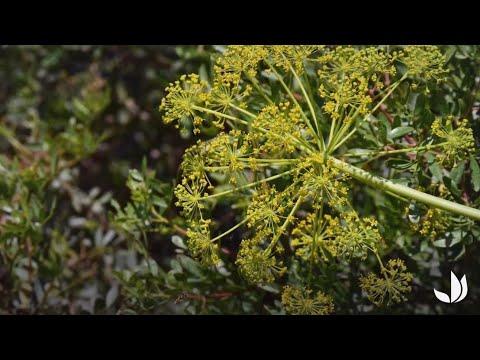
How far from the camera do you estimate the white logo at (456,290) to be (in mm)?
1655

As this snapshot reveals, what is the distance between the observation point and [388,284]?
148 cm

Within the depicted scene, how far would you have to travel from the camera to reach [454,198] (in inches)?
61.6

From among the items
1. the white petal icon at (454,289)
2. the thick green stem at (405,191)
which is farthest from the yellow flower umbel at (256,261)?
the white petal icon at (454,289)

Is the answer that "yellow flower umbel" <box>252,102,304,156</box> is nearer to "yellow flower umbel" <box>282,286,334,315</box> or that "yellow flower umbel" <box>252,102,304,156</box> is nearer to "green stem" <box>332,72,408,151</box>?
"green stem" <box>332,72,408,151</box>

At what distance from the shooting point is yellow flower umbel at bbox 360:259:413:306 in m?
1.47

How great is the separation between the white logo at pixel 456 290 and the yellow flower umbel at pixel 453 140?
1.13 ft

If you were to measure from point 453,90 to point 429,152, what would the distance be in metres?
0.25

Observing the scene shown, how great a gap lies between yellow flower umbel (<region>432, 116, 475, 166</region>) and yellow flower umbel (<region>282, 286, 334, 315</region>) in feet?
1.26

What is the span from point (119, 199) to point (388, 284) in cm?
109

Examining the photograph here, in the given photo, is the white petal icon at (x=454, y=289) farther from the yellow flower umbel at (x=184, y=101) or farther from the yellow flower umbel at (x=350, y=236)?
the yellow flower umbel at (x=184, y=101)

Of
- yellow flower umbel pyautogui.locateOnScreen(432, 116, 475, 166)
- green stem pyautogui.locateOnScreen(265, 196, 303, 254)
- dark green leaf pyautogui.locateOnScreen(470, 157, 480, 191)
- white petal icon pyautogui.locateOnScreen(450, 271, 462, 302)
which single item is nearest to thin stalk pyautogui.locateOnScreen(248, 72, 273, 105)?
green stem pyautogui.locateOnScreen(265, 196, 303, 254)

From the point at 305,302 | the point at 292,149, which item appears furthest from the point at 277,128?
the point at 305,302

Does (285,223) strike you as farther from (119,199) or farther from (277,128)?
(119,199)

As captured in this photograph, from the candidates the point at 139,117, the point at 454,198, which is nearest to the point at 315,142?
the point at 454,198
